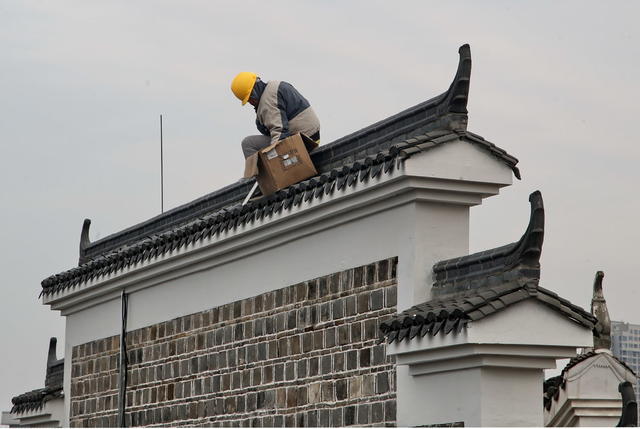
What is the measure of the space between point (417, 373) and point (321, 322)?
6.66 feet

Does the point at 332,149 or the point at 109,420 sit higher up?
the point at 332,149

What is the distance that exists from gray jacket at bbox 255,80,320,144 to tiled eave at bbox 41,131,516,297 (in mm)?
1040

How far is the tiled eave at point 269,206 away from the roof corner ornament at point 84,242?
4.60 feet

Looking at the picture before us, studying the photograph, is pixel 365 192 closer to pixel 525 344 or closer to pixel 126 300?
pixel 525 344

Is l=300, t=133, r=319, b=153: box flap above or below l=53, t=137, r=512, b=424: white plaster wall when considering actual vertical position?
above

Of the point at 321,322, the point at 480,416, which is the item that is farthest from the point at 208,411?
the point at 480,416

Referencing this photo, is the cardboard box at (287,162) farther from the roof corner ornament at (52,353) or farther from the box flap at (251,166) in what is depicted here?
the roof corner ornament at (52,353)

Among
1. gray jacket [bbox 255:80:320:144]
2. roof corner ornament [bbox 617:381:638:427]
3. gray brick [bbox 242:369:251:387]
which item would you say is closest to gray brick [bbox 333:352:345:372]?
gray brick [bbox 242:369:251:387]

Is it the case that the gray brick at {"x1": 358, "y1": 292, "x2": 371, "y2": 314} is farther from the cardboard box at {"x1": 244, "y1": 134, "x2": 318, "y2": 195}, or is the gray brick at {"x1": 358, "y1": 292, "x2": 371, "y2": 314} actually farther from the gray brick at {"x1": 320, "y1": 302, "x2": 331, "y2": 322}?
the cardboard box at {"x1": 244, "y1": 134, "x2": 318, "y2": 195}

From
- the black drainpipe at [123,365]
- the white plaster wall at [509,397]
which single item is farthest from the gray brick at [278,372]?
the black drainpipe at [123,365]

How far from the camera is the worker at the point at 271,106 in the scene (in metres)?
15.7

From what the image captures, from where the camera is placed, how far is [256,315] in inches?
607

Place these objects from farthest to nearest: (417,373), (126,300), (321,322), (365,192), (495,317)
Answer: (126,300)
(321,322)
(365,192)
(417,373)
(495,317)

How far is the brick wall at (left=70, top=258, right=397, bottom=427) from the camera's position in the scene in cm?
1318
